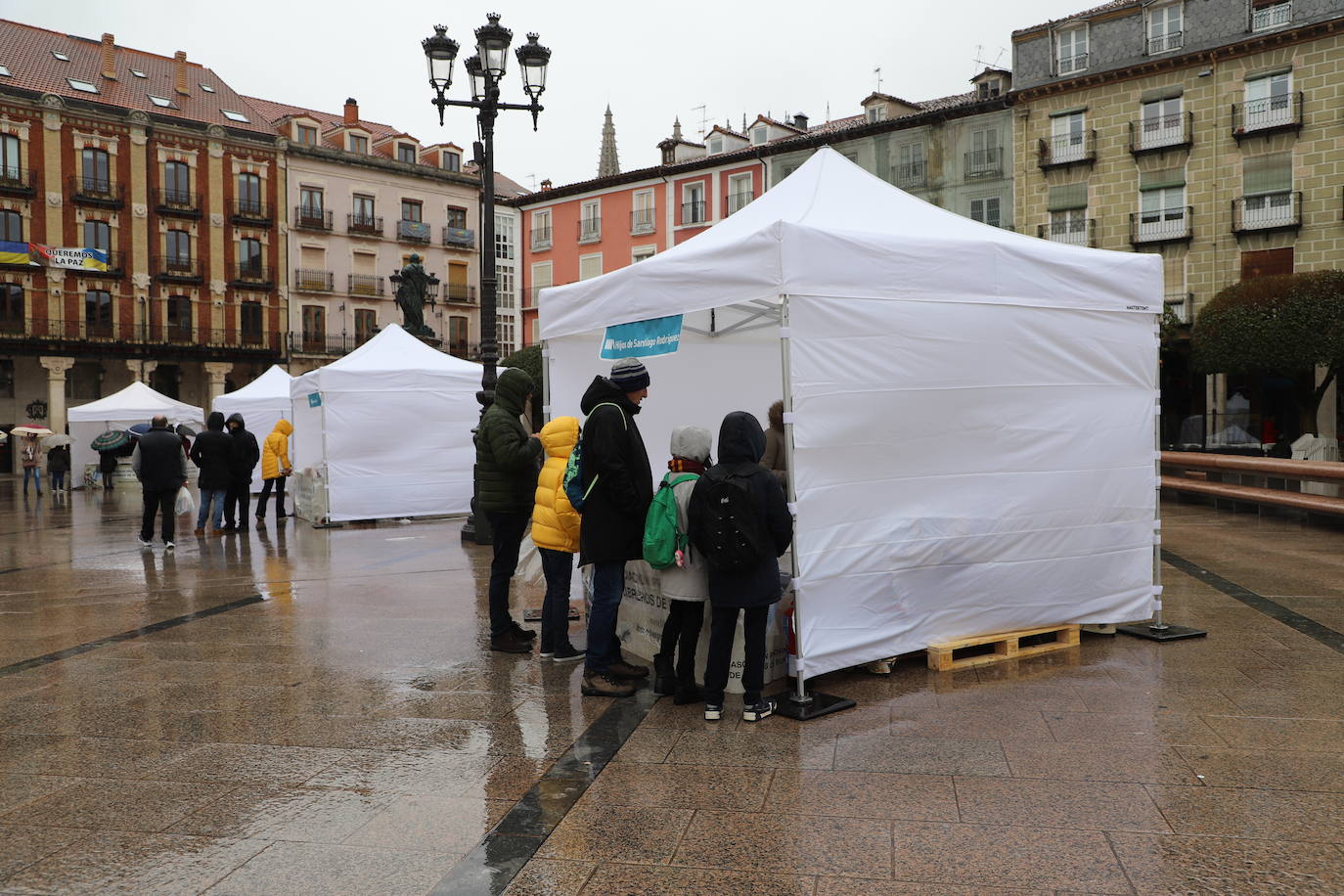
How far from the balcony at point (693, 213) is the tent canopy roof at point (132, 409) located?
2220 cm

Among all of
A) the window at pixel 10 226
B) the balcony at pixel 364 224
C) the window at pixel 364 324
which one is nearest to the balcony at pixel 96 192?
the window at pixel 10 226

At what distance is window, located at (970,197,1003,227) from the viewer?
116ft

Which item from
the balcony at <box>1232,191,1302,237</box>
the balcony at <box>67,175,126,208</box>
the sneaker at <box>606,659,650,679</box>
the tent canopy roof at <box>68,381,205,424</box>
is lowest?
the sneaker at <box>606,659,650,679</box>

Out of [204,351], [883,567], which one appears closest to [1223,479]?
[883,567]

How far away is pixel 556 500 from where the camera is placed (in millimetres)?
5723

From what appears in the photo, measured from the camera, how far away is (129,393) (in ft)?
89.5

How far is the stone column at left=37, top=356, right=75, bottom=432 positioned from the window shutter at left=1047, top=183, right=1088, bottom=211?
121 feet

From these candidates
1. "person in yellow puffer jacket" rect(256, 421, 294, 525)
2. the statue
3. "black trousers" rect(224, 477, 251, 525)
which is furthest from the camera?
the statue

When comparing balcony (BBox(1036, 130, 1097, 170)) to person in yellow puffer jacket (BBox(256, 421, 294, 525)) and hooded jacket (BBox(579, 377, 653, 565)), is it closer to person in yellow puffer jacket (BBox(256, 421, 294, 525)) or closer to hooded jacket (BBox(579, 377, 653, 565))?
person in yellow puffer jacket (BBox(256, 421, 294, 525))

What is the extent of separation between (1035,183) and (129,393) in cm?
2922

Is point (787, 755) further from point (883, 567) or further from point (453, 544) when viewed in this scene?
point (453, 544)

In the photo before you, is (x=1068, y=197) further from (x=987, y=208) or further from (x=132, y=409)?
(x=132, y=409)

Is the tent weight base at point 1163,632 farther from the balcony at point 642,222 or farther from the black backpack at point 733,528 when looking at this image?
the balcony at point 642,222

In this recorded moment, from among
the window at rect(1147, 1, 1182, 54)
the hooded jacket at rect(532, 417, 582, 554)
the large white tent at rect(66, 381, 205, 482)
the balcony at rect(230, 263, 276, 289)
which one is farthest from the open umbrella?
the window at rect(1147, 1, 1182, 54)
